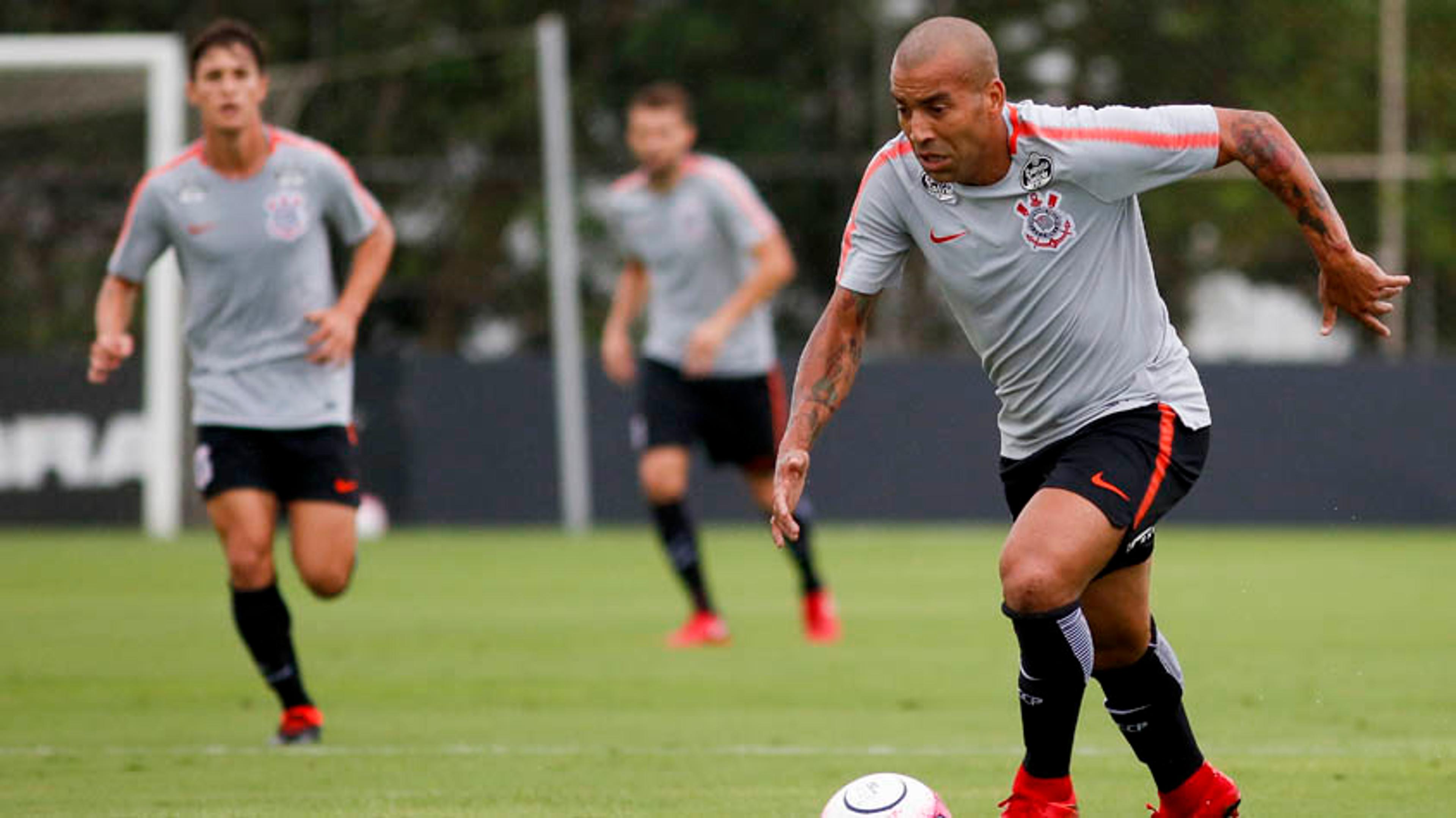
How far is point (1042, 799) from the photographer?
5.85 m

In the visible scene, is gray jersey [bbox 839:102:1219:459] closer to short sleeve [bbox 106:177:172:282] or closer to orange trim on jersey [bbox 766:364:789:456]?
short sleeve [bbox 106:177:172:282]

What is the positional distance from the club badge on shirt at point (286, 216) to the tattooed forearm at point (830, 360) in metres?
2.83

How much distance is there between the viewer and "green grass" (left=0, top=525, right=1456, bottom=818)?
7016 mm

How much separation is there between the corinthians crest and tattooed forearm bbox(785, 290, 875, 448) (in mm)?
467

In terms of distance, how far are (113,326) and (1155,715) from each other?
4075 millimetres

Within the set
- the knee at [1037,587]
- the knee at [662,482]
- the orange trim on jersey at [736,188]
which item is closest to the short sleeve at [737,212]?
the orange trim on jersey at [736,188]

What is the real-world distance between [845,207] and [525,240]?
3067mm

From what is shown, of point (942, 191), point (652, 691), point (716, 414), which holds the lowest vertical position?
point (652, 691)

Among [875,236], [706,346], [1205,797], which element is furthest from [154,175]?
[1205,797]

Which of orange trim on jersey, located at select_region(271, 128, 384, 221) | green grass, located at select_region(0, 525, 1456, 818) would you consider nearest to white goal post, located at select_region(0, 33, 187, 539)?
green grass, located at select_region(0, 525, 1456, 818)

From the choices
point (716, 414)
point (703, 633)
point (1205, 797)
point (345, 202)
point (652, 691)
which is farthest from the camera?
point (716, 414)

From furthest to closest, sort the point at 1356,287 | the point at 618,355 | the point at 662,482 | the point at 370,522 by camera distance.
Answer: the point at 370,522 < the point at 618,355 < the point at 662,482 < the point at 1356,287

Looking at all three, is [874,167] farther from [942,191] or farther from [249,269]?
[249,269]

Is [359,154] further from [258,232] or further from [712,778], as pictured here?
[712,778]
